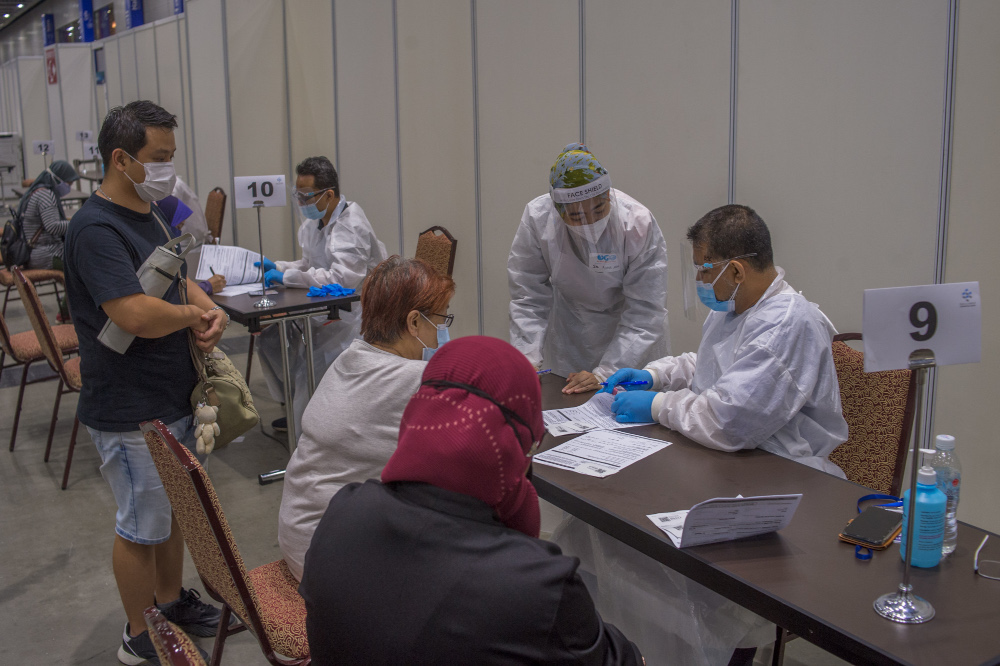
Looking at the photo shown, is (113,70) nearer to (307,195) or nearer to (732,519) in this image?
(307,195)

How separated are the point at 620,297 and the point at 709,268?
0.85 meters

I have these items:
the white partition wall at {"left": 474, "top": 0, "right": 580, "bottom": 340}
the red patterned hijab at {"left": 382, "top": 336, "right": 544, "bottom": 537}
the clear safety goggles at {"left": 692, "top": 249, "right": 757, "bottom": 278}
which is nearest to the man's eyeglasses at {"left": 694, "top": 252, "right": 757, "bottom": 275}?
the clear safety goggles at {"left": 692, "top": 249, "right": 757, "bottom": 278}

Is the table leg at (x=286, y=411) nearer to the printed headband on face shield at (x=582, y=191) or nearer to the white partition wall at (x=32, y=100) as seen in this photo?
the printed headband on face shield at (x=582, y=191)

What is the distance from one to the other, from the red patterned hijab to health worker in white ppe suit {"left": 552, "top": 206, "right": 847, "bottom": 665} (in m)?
0.76

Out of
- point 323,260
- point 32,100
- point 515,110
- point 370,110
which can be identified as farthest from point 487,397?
point 32,100

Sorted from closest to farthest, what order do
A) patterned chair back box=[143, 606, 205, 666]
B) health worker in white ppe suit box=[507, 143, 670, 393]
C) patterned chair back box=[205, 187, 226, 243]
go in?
patterned chair back box=[143, 606, 205, 666] < health worker in white ppe suit box=[507, 143, 670, 393] < patterned chair back box=[205, 187, 226, 243]

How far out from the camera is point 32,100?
1421cm

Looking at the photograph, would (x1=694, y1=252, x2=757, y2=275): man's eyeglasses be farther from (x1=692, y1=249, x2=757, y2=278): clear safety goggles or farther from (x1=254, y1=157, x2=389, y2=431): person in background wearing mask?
(x1=254, y1=157, x2=389, y2=431): person in background wearing mask

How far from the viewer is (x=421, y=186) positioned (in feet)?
16.7

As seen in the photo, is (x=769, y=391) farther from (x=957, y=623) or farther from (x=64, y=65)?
(x=64, y=65)

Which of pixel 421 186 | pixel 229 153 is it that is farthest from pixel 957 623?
pixel 229 153

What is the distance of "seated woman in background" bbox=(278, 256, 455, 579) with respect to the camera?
1.48m

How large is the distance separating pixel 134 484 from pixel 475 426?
1485 mm

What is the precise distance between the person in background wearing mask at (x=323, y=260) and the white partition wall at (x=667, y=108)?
1238 millimetres
